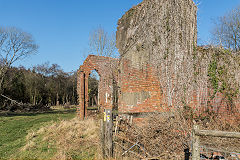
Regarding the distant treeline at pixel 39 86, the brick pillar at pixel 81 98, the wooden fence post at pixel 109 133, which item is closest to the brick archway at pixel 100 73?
the brick pillar at pixel 81 98

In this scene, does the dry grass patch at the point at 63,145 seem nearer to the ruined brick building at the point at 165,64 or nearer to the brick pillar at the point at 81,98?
the ruined brick building at the point at 165,64

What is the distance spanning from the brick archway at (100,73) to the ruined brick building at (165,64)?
394cm

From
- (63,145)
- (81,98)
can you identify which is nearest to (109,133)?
(63,145)

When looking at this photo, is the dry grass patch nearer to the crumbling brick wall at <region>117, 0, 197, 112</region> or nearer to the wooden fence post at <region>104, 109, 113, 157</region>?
the wooden fence post at <region>104, 109, 113, 157</region>

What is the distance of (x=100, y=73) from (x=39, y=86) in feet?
78.6

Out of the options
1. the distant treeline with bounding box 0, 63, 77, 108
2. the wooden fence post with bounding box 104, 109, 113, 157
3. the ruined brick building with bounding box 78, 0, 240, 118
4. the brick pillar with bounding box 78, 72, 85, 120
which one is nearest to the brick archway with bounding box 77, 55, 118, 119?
the brick pillar with bounding box 78, 72, 85, 120

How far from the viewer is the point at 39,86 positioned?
106 ft

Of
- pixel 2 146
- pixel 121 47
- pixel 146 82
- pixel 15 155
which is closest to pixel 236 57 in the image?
pixel 146 82

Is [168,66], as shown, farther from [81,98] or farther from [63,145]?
[81,98]

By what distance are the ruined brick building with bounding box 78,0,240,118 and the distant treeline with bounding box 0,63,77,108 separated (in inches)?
819

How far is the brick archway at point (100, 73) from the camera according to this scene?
39.8ft

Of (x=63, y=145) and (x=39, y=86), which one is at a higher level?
(x=39, y=86)

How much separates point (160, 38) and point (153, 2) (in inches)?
67.4

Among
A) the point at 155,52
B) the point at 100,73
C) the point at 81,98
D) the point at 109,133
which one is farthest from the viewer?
the point at 100,73
